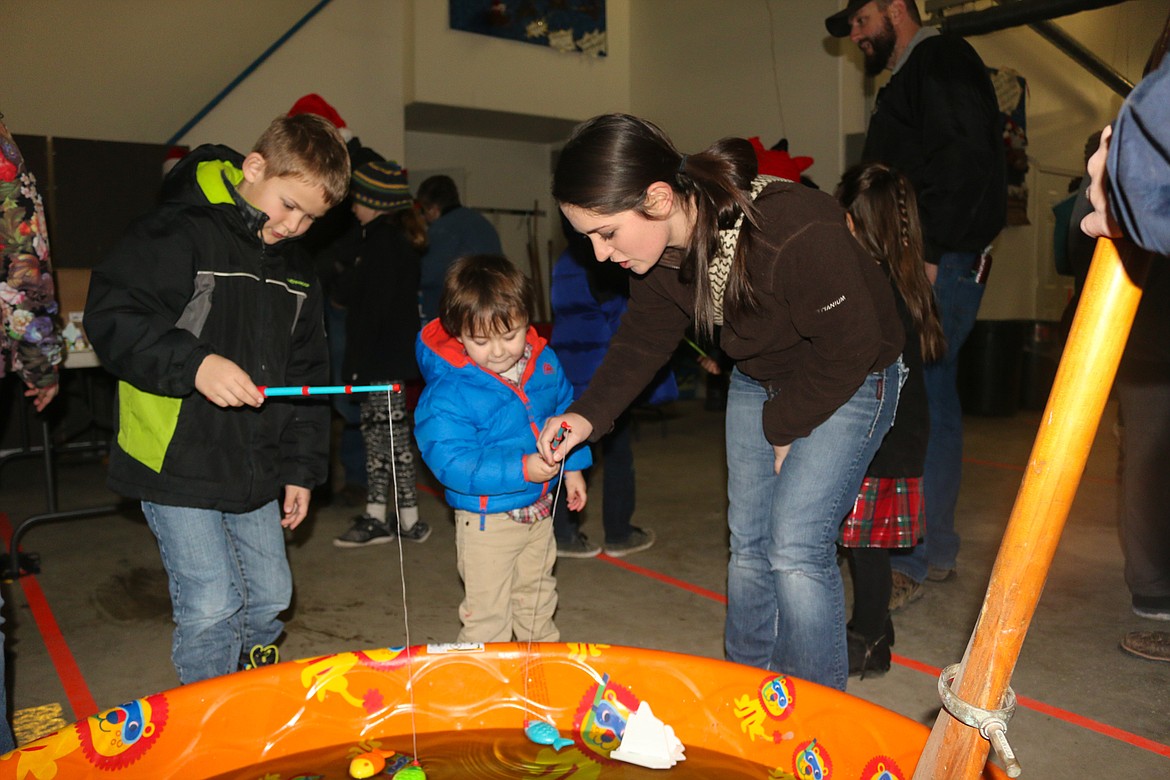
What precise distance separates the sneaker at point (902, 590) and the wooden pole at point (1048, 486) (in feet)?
5.52

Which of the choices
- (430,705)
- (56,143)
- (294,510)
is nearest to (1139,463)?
(430,705)

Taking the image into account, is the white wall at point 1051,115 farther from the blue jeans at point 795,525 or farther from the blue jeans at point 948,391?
the blue jeans at point 795,525

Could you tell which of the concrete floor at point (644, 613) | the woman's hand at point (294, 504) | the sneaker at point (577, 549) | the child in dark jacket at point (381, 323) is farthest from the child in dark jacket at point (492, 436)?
the child in dark jacket at point (381, 323)

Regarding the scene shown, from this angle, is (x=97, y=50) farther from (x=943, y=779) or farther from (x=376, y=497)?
(x=943, y=779)

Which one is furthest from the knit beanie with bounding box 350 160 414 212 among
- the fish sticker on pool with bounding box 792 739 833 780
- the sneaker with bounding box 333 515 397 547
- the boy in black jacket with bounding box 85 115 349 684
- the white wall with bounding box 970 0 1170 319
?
the white wall with bounding box 970 0 1170 319

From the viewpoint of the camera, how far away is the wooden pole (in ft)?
3.13

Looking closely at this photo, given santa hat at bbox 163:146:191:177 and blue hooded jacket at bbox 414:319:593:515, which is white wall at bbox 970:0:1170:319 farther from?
blue hooded jacket at bbox 414:319:593:515

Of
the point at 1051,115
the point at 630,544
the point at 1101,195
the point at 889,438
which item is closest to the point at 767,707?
the point at 889,438

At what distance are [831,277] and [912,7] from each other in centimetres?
202

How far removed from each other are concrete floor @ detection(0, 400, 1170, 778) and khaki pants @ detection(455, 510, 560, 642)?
455mm

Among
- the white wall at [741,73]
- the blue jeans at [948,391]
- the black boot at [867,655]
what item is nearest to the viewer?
the black boot at [867,655]

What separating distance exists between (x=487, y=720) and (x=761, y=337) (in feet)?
3.17

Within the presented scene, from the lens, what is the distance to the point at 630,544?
346 centimetres

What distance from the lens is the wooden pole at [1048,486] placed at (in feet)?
3.13
